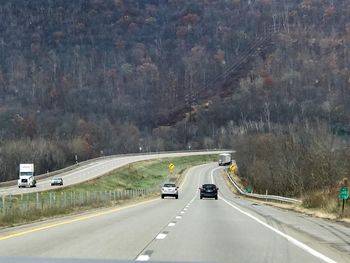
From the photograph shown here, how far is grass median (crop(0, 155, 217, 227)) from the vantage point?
1004 inches

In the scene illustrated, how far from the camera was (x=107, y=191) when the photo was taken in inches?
2488

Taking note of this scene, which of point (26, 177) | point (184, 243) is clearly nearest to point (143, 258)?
point (184, 243)

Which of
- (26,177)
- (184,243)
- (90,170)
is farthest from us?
(90,170)

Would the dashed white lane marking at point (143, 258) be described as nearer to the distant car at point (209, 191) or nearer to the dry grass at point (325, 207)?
the dry grass at point (325, 207)

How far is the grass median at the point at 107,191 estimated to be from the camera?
25.5 meters

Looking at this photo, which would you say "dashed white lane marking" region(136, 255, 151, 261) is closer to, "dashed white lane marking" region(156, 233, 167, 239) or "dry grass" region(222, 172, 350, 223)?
"dashed white lane marking" region(156, 233, 167, 239)

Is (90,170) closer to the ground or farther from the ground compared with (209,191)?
farther from the ground

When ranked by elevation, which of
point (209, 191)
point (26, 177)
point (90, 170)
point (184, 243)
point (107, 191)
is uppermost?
point (90, 170)

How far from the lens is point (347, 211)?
24328 mm

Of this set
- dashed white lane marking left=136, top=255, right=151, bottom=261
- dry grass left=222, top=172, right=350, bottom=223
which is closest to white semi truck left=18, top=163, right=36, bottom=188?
dry grass left=222, top=172, right=350, bottom=223

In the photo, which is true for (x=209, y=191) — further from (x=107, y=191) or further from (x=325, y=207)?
(x=325, y=207)

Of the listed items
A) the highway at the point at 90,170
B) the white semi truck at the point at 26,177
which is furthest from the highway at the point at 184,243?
the highway at the point at 90,170

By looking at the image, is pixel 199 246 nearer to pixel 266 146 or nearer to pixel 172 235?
pixel 172 235

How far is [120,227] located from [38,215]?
721 cm
